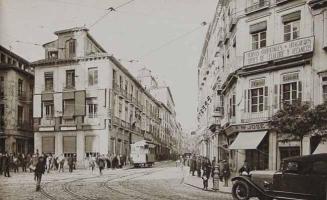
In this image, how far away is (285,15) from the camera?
2025 centimetres

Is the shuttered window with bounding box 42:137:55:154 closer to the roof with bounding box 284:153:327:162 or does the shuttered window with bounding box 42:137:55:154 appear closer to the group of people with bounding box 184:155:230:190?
the group of people with bounding box 184:155:230:190

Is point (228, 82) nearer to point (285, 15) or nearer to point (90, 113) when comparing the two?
point (285, 15)

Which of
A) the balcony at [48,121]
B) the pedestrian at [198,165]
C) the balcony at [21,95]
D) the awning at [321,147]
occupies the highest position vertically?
the balcony at [21,95]

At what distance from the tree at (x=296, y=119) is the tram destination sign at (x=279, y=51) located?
319 centimetres

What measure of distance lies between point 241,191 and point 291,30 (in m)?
9.80

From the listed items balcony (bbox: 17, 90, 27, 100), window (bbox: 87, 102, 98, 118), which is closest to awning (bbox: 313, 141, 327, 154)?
window (bbox: 87, 102, 98, 118)

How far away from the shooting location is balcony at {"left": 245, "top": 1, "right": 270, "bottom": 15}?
21.1 m

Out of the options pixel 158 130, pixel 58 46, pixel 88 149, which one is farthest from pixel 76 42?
pixel 158 130

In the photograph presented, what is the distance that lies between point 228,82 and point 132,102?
75.0ft

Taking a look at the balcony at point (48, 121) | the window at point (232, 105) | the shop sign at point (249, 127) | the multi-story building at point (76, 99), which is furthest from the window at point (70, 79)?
the shop sign at point (249, 127)

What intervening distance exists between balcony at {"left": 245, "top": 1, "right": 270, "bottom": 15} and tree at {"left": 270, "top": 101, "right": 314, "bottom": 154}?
6.28 metres

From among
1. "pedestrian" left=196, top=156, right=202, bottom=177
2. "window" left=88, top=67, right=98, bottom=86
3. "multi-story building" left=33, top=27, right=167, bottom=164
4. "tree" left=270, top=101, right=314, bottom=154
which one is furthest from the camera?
"window" left=88, top=67, right=98, bottom=86

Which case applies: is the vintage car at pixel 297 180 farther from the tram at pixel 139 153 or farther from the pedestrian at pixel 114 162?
the tram at pixel 139 153

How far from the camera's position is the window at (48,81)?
38.6 m
